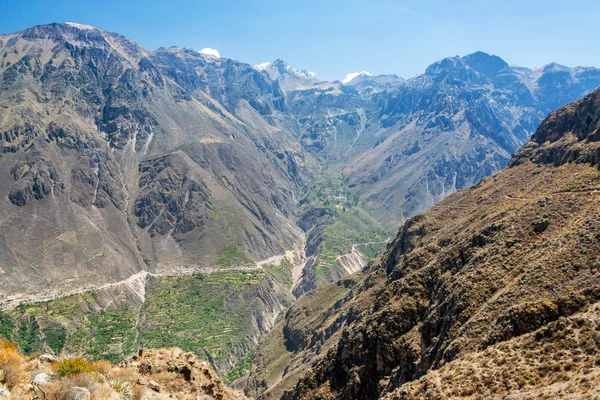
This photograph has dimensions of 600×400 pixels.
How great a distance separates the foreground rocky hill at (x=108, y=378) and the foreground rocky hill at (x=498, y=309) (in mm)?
17377

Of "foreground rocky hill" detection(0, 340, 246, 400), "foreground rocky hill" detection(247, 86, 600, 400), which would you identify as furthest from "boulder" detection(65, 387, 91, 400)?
"foreground rocky hill" detection(247, 86, 600, 400)

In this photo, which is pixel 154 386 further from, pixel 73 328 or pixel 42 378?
pixel 73 328

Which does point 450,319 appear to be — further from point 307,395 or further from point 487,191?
point 487,191

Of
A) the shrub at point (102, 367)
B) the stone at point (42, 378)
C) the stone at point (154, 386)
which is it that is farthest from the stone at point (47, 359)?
the stone at point (154, 386)

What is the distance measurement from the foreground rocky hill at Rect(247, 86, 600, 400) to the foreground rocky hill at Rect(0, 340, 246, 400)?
17.4 meters

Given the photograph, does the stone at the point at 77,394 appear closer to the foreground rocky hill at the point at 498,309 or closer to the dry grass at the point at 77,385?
the dry grass at the point at 77,385

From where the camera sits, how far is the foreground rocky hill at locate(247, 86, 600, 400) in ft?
102

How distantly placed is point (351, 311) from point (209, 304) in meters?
112

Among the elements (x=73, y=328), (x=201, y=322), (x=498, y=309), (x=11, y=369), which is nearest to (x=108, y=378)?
(x=11, y=369)

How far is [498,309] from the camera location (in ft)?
137

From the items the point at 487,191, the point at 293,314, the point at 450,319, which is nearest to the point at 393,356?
the point at 450,319

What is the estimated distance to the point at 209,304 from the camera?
192 m

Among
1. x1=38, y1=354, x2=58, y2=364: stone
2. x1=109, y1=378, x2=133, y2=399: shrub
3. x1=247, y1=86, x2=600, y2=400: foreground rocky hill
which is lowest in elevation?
x1=247, y1=86, x2=600, y2=400: foreground rocky hill

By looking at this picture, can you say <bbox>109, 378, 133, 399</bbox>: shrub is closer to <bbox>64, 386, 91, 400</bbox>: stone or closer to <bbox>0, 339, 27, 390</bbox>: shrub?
<bbox>64, 386, 91, 400</bbox>: stone
